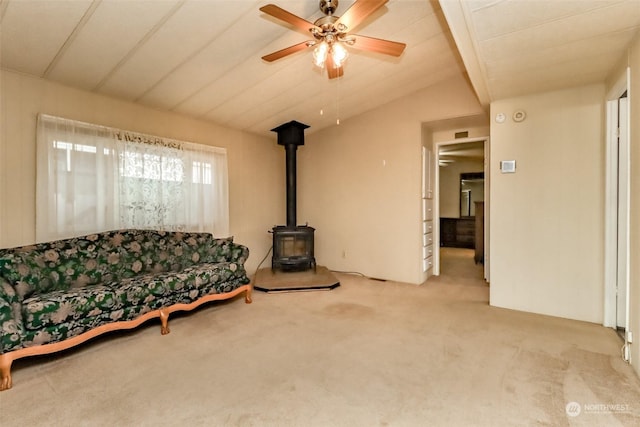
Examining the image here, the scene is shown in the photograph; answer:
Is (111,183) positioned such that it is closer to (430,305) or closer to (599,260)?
(430,305)

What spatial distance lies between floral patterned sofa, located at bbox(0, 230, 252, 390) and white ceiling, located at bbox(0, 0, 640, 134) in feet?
5.22

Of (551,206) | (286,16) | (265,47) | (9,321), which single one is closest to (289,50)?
(286,16)

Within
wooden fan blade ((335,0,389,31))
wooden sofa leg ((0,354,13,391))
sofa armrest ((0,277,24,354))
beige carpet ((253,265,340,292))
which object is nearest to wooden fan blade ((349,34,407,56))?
wooden fan blade ((335,0,389,31))

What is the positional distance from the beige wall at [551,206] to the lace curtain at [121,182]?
3615 millimetres

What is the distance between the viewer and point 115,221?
3.23m

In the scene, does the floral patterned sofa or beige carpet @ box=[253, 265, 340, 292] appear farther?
beige carpet @ box=[253, 265, 340, 292]

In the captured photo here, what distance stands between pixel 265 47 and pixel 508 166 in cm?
281

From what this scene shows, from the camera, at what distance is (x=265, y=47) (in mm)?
2773

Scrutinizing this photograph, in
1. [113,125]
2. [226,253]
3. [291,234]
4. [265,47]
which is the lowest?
[226,253]

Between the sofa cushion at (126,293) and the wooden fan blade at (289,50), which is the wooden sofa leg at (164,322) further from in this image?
the wooden fan blade at (289,50)

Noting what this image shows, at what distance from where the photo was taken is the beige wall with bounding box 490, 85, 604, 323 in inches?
113

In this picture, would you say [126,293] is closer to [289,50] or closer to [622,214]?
[289,50]
